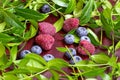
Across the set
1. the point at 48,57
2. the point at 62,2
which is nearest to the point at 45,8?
the point at 62,2

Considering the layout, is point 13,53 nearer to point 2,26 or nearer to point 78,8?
point 2,26

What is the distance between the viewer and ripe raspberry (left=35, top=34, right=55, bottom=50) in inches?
34.2

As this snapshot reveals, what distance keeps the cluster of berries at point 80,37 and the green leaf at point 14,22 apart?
4.5 inches

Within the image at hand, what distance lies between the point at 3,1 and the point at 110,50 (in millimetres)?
272

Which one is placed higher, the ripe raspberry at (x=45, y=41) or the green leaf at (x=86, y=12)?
the green leaf at (x=86, y=12)

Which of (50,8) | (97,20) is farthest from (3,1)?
(97,20)

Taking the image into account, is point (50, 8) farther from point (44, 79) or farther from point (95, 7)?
point (44, 79)

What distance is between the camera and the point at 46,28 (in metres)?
0.90

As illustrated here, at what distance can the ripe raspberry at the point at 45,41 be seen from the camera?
0.87 metres

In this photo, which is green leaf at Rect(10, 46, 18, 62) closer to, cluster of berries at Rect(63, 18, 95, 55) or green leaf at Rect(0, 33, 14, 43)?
green leaf at Rect(0, 33, 14, 43)

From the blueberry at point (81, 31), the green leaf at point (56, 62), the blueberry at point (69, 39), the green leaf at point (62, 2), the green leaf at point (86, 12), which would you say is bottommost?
the green leaf at point (56, 62)

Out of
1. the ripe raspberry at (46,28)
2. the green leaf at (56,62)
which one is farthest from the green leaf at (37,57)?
the ripe raspberry at (46,28)

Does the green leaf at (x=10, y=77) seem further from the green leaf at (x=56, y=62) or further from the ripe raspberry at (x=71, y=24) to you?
the ripe raspberry at (x=71, y=24)

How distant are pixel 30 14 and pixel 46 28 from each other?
0.05m
